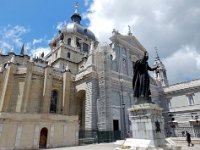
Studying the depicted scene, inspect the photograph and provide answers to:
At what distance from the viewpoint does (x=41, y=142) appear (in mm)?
15336

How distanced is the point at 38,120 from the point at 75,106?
1141 cm

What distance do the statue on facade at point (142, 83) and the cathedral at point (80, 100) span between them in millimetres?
9815

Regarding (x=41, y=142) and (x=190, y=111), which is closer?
(x=41, y=142)

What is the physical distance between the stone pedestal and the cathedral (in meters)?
9.84

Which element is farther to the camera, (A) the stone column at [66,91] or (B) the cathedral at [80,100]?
(A) the stone column at [66,91]

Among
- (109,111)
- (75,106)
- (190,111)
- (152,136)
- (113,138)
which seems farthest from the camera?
(190,111)

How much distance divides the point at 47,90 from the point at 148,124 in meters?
18.1

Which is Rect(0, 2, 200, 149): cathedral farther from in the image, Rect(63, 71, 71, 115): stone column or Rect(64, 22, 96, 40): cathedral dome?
Rect(64, 22, 96, 40): cathedral dome

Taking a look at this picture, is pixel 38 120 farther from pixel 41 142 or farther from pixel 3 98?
pixel 3 98

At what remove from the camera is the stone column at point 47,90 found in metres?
22.9

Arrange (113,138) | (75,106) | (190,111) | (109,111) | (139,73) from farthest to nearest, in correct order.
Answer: (190,111) < (75,106) < (109,111) < (113,138) < (139,73)

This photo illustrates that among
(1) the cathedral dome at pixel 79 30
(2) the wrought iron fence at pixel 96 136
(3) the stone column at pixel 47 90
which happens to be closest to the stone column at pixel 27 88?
(3) the stone column at pixel 47 90

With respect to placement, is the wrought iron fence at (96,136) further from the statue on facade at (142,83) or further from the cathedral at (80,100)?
the statue on facade at (142,83)

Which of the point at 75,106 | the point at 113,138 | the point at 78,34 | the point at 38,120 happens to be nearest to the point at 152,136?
the point at 38,120
